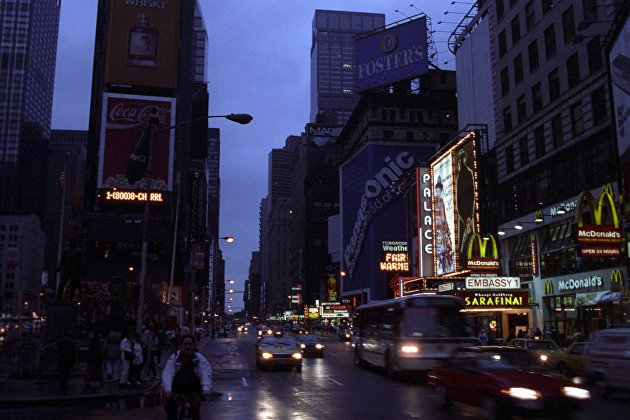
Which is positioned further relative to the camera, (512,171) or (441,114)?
(441,114)

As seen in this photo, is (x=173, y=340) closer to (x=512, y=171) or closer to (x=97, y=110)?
(x=512, y=171)

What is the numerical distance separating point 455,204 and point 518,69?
38.8ft

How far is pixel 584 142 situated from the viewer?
33.8m

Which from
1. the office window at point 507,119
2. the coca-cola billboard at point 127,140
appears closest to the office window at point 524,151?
the office window at point 507,119

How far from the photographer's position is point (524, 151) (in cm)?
4169

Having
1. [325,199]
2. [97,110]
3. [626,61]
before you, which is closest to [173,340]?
[626,61]

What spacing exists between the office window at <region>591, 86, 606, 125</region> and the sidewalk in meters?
27.0

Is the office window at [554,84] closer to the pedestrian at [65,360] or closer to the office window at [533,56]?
the office window at [533,56]

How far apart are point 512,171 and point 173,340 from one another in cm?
2942

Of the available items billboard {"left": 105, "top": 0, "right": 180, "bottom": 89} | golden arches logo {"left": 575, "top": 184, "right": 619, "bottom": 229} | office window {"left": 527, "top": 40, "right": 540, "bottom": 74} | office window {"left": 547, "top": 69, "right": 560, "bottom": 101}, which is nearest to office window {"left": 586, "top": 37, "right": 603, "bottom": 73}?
office window {"left": 547, "top": 69, "right": 560, "bottom": 101}

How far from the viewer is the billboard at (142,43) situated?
232 feet

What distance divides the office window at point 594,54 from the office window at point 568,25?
203 centimetres

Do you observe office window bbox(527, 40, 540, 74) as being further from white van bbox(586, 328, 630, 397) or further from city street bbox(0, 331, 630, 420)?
white van bbox(586, 328, 630, 397)

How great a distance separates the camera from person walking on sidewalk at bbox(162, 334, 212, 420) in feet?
26.2
